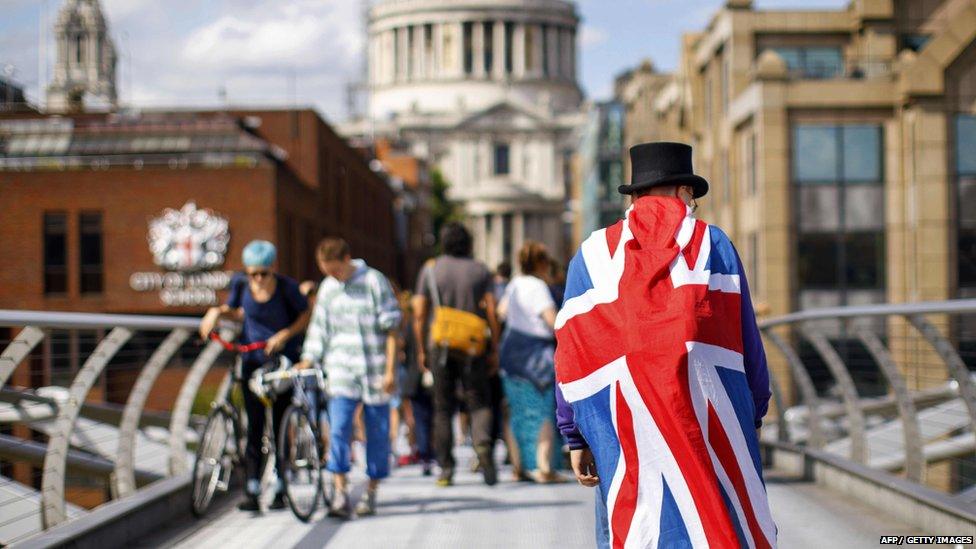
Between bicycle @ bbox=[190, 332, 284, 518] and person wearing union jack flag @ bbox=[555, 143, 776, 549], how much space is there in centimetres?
501

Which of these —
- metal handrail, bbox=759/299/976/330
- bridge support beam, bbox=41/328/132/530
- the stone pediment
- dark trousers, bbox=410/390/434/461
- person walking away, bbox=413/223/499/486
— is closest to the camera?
metal handrail, bbox=759/299/976/330

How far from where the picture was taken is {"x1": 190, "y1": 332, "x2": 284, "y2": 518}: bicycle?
930cm

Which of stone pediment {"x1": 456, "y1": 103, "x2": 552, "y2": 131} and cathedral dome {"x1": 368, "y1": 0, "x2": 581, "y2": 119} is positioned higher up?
cathedral dome {"x1": 368, "y1": 0, "x2": 581, "y2": 119}

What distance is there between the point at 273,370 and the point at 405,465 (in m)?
4.29

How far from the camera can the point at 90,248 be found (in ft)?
146

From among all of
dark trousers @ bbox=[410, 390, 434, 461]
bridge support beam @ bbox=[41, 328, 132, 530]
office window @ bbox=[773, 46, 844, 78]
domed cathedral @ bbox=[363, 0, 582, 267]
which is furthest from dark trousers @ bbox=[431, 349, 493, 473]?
domed cathedral @ bbox=[363, 0, 582, 267]

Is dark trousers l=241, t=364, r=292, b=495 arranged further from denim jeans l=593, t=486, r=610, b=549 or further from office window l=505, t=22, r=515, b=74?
office window l=505, t=22, r=515, b=74

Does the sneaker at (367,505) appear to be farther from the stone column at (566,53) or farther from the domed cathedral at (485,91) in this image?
the stone column at (566,53)

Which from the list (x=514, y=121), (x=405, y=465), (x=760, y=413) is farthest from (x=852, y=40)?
(x=514, y=121)

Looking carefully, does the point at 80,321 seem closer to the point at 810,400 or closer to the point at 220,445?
the point at 220,445

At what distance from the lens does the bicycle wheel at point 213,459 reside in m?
9.25

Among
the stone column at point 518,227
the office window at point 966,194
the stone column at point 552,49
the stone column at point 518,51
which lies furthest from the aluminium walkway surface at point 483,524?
the stone column at point 552,49

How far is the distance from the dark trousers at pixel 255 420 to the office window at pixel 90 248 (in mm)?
36308

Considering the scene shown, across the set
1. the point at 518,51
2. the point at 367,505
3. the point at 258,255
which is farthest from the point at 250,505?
the point at 518,51
